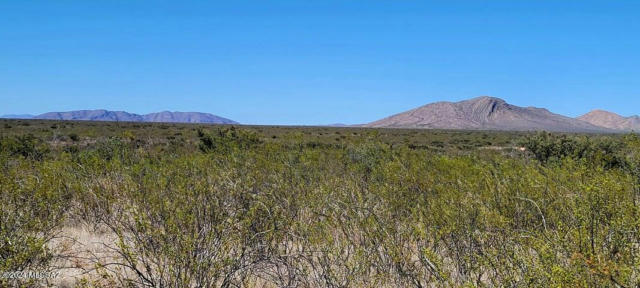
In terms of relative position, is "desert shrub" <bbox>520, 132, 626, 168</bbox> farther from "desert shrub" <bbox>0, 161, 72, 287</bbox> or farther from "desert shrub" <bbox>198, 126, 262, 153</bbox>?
"desert shrub" <bbox>0, 161, 72, 287</bbox>

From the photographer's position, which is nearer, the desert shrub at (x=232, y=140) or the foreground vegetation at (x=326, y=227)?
the foreground vegetation at (x=326, y=227)

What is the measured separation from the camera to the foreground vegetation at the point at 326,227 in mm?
4359

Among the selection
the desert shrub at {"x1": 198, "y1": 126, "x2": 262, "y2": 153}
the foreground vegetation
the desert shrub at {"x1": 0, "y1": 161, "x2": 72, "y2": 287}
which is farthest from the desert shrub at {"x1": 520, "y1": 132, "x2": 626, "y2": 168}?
the desert shrub at {"x1": 0, "y1": 161, "x2": 72, "y2": 287}

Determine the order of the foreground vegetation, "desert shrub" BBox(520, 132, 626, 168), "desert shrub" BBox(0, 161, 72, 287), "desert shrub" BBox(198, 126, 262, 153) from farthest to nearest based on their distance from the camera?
"desert shrub" BBox(520, 132, 626, 168)
"desert shrub" BBox(198, 126, 262, 153)
"desert shrub" BBox(0, 161, 72, 287)
the foreground vegetation

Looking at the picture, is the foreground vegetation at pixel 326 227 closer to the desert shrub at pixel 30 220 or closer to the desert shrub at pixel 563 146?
the desert shrub at pixel 30 220

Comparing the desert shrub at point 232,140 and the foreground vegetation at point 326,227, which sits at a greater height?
the desert shrub at point 232,140

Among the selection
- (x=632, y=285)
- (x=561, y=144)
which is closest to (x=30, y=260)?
(x=632, y=285)

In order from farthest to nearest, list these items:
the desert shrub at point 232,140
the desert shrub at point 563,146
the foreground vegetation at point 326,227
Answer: the desert shrub at point 563,146 → the desert shrub at point 232,140 → the foreground vegetation at point 326,227

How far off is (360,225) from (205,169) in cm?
437

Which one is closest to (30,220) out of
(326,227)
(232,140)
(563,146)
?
(326,227)

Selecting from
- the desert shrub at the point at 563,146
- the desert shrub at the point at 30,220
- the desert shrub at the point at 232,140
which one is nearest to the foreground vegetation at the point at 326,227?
the desert shrub at the point at 30,220

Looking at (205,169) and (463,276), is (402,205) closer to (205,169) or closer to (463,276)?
(463,276)

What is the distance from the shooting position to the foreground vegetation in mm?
4359

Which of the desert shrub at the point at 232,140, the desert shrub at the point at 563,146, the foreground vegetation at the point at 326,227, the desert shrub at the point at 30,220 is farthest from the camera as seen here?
the desert shrub at the point at 563,146
